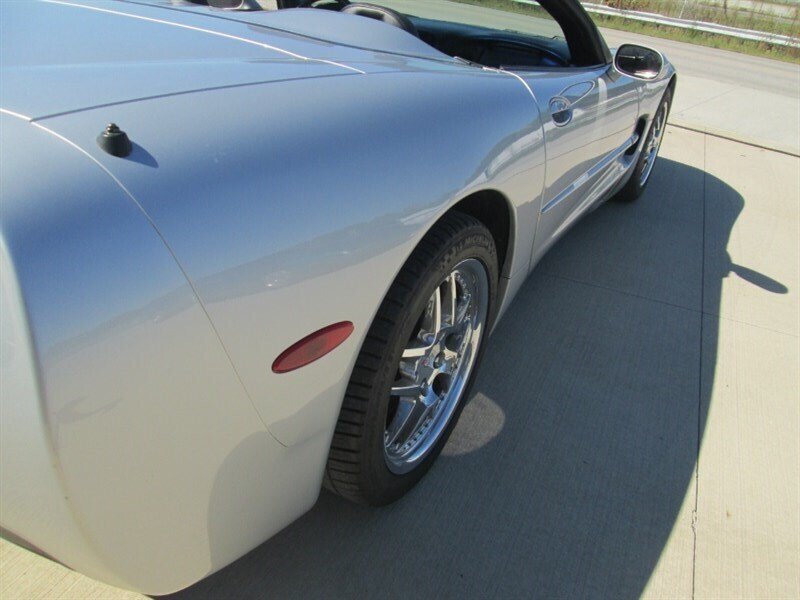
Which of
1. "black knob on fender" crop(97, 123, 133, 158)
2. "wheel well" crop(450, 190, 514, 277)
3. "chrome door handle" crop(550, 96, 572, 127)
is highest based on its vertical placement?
"black knob on fender" crop(97, 123, 133, 158)

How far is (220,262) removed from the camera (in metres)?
0.99

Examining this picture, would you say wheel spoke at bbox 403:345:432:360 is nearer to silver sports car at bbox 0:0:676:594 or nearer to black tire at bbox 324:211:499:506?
silver sports car at bbox 0:0:676:594

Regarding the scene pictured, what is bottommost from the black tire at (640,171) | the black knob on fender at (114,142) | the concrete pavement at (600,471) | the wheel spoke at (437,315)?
the concrete pavement at (600,471)

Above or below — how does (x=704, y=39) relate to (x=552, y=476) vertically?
below

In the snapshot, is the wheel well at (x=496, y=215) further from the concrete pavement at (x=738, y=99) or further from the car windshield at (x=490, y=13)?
the concrete pavement at (x=738, y=99)

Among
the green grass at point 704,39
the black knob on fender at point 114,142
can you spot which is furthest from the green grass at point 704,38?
the black knob on fender at point 114,142

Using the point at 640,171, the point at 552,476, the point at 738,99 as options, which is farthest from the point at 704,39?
the point at 552,476

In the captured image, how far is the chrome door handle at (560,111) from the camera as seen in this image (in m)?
2.09

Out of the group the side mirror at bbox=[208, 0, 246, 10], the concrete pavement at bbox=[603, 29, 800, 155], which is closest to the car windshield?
the side mirror at bbox=[208, 0, 246, 10]

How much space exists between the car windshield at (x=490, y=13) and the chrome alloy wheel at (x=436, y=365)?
58.9 inches

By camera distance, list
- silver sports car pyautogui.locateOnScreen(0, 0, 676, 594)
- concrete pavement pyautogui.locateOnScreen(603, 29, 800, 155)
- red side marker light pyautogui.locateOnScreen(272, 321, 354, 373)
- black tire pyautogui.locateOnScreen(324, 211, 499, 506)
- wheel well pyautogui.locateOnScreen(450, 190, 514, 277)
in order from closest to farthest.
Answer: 1. silver sports car pyautogui.locateOnScreen(0, 0, 676, 594)
2. red side marker light pyautogui.locateOnScreen(272, 321, 354, 373)
3. black tire pyautogui.locateOnScreen(324, 211, 499, 506)
4. wheel well pyautogui.locateOnScreen(450, 190, 514, 277)
5. concrete pavement pyautogui.locateOnScreen(603, 29, 800, 155)

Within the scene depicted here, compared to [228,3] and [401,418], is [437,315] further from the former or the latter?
[228,3]

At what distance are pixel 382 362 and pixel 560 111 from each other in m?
1.20

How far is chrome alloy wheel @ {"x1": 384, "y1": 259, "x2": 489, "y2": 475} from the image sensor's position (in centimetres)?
183
